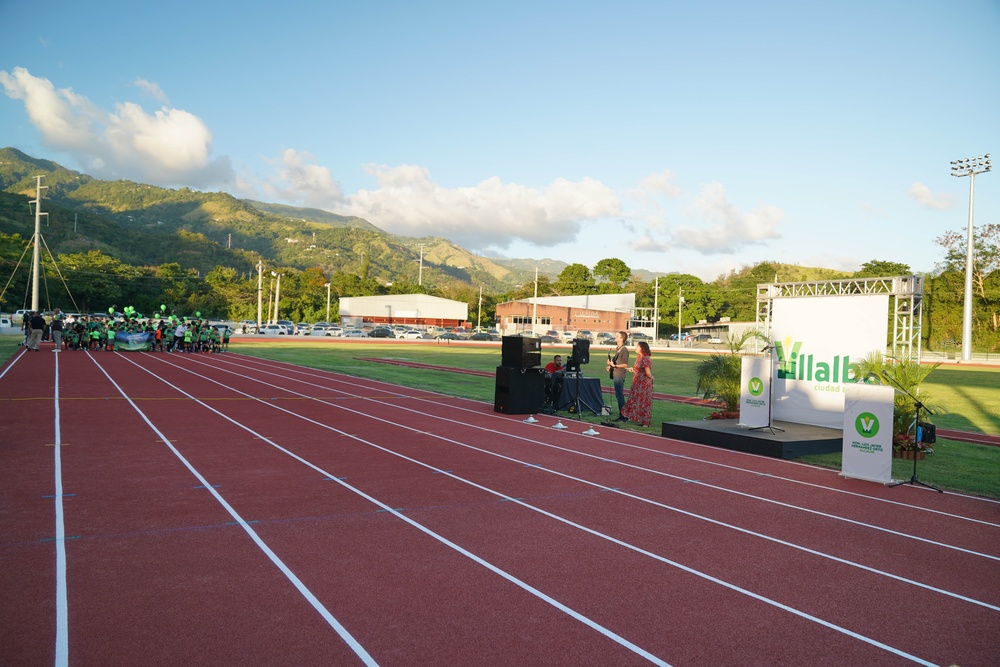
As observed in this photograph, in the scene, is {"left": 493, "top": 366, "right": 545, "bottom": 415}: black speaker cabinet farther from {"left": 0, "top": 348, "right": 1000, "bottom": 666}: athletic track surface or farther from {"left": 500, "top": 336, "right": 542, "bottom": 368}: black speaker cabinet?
{"left": 0, "top": 348, "right": 1000, "bottom": 666}: athletic track surface

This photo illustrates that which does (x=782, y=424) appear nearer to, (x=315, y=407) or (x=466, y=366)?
(x=315, y=407)

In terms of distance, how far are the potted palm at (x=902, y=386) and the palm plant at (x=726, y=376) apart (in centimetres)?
254

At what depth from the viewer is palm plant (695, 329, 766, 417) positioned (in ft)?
45.4

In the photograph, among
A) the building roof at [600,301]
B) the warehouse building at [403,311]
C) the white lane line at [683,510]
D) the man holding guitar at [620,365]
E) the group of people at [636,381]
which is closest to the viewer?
the white lane line at [683,510]

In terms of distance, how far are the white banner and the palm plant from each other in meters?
0.74

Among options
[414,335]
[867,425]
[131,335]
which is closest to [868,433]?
[867,425]

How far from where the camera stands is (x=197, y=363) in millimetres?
25531

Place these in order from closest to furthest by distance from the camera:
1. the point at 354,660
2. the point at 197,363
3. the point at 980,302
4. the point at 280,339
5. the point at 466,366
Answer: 1. the point at 354,660
2. the point at 197,363
3. the point at 466,366
4. the point at 280,339
5. the point at 980,302

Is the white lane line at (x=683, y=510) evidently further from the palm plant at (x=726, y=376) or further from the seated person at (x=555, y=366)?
the palm plant at (x=726, y=376)

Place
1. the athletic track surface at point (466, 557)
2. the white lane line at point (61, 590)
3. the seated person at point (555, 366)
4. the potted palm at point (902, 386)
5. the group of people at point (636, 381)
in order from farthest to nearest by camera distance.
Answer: the seated person at point (555, 366) < the group of people at point (636, 381) < the potted palm at point (902, 386) < the athletic track surface at point (466, 557) < the white lane line at point (61, 590)

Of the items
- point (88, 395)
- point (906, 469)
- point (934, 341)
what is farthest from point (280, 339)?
point (934, 341)

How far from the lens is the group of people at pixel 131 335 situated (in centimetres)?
3042

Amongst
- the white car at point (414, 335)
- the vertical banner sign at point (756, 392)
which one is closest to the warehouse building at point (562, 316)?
the white car at point (414, 335)

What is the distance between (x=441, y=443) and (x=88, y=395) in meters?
9.40
